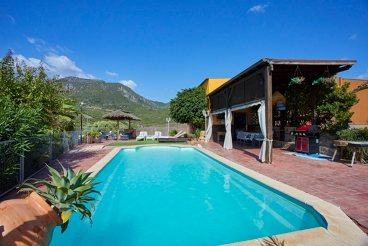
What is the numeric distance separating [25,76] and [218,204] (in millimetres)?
8098

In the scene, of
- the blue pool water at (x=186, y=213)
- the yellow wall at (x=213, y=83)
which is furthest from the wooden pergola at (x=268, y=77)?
the yellow wall at (x=213, y=83)

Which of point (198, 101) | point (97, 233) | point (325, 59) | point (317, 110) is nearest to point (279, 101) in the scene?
point (317, 110)

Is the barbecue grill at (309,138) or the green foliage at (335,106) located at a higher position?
the green foliage at (335,106)

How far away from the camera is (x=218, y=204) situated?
464 centimetres

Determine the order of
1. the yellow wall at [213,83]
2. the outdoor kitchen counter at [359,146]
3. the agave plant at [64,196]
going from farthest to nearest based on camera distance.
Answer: the yellow wall at [213,83] < the outdoor kitchen counter at [359,146] < the agave plant at [64,196]

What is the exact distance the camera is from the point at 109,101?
147 feet

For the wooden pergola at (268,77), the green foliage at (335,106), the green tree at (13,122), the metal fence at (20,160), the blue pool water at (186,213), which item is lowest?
the blue pool water at (186,213)

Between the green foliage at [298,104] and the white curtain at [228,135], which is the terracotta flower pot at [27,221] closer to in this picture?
the white curtain at [228,135]

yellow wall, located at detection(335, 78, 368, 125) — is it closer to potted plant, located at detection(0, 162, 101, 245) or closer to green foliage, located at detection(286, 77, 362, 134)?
green foliage, located at detection(286, 77, 362, 134)

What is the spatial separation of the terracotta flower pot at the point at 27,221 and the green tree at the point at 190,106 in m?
16.0

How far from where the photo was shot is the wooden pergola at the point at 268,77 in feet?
24.5

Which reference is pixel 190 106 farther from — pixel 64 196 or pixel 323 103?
pixel 64 196

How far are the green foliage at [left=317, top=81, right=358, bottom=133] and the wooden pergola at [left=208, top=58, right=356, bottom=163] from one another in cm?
77

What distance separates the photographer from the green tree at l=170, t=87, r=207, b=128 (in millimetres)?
17484
